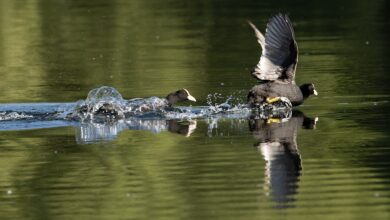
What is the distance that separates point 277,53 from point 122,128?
244cm

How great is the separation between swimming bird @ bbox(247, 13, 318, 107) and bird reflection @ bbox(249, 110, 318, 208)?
0.30m

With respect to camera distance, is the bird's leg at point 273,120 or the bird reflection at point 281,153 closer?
the bird reflection at point 281,153

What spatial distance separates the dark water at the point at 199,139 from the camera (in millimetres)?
8922

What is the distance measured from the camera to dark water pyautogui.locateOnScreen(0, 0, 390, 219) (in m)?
8.92

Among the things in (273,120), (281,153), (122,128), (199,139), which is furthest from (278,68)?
(281,153)

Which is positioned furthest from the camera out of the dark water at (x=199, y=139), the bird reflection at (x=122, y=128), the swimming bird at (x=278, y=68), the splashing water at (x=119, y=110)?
the swimming bird at (x=278, y=68)

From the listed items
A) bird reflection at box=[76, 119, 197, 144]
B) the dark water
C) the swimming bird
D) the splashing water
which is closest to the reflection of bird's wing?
the swimming bird

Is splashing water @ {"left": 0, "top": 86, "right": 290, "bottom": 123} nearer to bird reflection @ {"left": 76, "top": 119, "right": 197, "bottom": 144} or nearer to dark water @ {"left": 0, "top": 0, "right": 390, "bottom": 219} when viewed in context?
bird reflection @ {"left": 76, "top": 119, "right": 197, "bottom": 144}

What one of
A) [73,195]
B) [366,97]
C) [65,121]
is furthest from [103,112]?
[73,195]

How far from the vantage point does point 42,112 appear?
13.9m

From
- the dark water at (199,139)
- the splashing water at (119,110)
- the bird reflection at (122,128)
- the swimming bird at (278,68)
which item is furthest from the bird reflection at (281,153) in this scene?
the bird reflection at (122,128)

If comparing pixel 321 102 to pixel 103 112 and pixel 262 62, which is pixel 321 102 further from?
pixel 103 112

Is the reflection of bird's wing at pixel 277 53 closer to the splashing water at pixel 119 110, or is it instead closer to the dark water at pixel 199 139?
the splashing water at pixel 119 110

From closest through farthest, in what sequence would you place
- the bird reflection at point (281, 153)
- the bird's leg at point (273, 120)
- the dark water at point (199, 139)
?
the dark water at point (199, 139) < the bird reflection at point (281, 153) < the bird's leg at point (273, 120)
